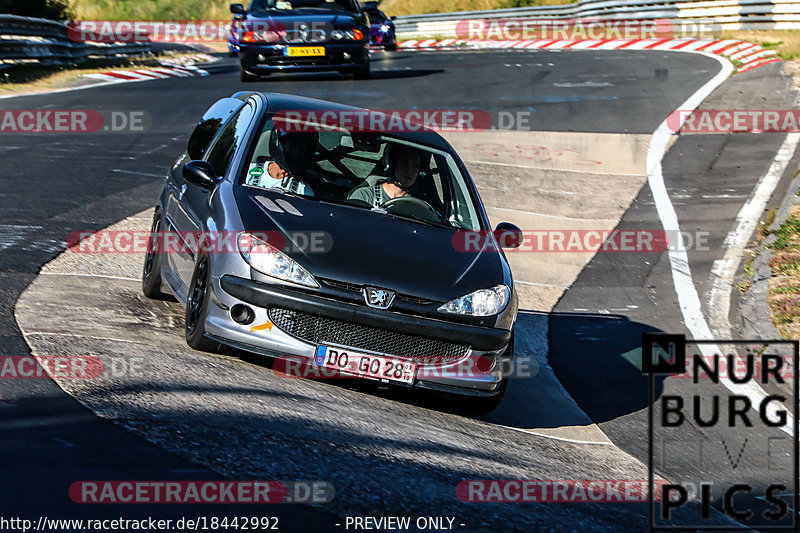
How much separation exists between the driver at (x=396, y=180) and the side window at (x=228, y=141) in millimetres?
846

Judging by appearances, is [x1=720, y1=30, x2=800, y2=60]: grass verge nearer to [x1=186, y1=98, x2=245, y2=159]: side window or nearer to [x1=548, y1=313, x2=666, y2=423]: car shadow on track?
[x1=548, y1=313, x2=666, y2=423]: car shadow on track

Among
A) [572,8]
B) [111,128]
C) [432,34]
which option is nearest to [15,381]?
[111,128]

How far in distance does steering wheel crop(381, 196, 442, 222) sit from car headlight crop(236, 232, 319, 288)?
114 centimetres

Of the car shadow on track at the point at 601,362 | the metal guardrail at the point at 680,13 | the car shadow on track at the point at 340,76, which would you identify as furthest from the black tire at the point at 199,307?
the metal guardrail at the point at 680,13

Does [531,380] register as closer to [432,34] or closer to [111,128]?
[111,128]

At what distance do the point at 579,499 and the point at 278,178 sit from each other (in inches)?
119

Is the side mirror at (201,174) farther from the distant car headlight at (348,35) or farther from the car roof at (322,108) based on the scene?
the distant car headlight at (348,35)

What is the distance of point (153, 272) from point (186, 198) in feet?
2.20

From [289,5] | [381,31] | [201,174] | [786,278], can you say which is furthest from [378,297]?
[381,31]

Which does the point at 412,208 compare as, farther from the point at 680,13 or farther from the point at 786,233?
the point at 680,13

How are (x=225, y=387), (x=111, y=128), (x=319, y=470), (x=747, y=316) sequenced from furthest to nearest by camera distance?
(x=111, y=128) → (x=747, y=316) → (x=225, y=387) → (x=319, y=470)

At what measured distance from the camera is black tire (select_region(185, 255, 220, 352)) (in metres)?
6.19

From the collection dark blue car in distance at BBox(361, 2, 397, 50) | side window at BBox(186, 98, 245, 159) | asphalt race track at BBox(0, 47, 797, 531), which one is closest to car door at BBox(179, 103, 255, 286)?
side window at BBox(186, 98, 245, 159)

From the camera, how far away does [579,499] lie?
4973 millimetres
